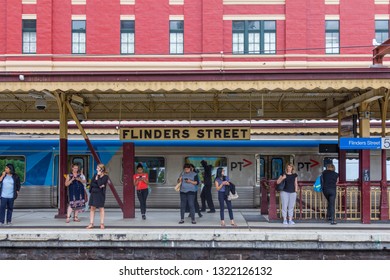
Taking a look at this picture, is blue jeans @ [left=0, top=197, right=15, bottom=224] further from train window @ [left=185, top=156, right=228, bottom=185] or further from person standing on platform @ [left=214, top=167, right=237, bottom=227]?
train window @ [left=185, top=156, right=228, bottom=185]

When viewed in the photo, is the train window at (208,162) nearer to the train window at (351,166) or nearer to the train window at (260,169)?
the train window at (260,169)

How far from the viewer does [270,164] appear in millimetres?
17906

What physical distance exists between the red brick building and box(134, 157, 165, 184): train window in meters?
14.3

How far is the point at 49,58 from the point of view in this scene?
3153 centimetres

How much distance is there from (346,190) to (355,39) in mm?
20550

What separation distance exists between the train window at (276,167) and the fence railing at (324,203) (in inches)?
156

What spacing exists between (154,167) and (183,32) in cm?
1580

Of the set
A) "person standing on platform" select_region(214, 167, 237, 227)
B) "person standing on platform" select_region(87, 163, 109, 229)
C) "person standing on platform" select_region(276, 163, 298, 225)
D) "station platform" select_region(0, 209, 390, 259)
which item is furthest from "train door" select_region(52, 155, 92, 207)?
"person standing on platform" select_region(276, 163, 298, 225)

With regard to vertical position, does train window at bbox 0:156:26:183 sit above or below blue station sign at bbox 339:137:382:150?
below

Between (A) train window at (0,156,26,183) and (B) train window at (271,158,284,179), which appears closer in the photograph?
(B) train window at (271,158,284,179)

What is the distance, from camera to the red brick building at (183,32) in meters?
31.5

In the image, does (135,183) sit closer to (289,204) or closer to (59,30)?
(289,204)

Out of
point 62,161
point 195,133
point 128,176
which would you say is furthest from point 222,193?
point 62,161

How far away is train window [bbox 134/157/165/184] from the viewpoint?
17859 millimetres
